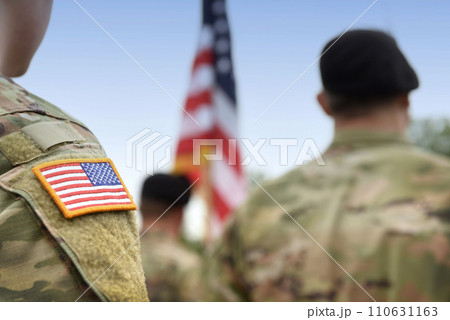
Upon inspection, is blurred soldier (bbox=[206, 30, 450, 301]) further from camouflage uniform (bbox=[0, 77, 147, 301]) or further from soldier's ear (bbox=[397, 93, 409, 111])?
camouflage uniform (bbox=[0, 77, 147, 301])

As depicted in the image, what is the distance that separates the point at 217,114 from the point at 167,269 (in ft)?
3.86

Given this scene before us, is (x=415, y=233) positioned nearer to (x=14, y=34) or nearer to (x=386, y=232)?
(x=386, y=232)

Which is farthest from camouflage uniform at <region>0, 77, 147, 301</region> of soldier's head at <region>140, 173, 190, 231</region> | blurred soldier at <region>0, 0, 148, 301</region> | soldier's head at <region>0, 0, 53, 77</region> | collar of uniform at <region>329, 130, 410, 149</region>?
soldier's head at <region>140, 173, 190, 231</region>

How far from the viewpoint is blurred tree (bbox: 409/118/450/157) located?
1.40m

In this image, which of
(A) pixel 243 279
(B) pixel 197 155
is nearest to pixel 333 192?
(A) pixel 243 279

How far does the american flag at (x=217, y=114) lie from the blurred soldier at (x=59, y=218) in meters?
0.70

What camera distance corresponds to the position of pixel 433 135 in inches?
73.9

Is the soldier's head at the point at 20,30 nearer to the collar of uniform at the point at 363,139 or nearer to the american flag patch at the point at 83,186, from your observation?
the american flag patch at the point at 83,186

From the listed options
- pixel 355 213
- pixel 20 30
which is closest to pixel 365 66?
pixel 355 213

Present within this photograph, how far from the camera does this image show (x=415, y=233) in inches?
35.2

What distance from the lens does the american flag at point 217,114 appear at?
4.47 ft

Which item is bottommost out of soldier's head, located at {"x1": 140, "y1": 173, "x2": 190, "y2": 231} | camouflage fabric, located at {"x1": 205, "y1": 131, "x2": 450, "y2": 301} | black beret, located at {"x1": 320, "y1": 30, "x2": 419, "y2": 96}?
soldier's head, located at {"x1": 140, "y1": 173, "x2": 190, "y2": 231}
